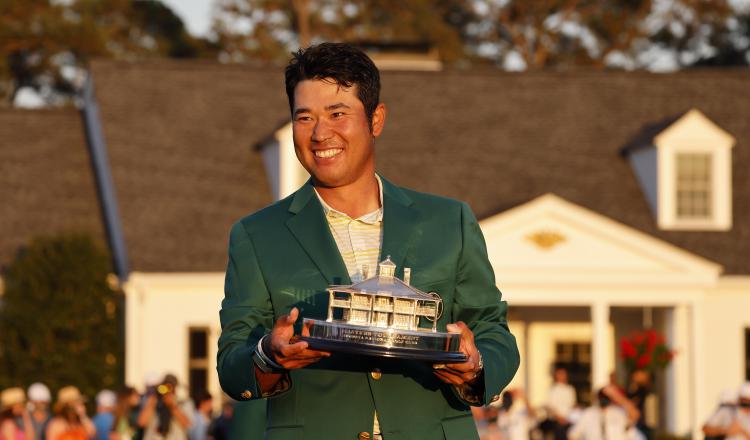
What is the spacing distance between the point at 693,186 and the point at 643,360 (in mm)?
5490

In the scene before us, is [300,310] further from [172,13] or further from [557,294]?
[172,13]

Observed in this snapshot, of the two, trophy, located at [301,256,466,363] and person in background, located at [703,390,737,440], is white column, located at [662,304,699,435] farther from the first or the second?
trophy, located at [301,256,466,363]

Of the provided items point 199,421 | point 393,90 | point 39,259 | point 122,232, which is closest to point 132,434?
point 199,421

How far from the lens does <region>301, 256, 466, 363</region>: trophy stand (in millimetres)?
4070

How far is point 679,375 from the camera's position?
28125 mm

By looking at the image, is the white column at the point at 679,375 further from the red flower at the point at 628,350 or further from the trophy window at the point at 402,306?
the trophy window at the point at 402,306

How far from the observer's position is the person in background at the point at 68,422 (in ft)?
53.4

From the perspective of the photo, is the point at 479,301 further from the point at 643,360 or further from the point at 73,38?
the point at 73,38

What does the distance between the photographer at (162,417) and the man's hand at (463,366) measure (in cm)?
1260

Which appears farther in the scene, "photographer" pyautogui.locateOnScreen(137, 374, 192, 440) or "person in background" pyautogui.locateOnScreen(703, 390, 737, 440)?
"photographer" pyautogui.locateOnScreen(137, 374, 192, 440)

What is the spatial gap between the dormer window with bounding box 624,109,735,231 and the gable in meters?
2.28

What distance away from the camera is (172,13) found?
51156 mm

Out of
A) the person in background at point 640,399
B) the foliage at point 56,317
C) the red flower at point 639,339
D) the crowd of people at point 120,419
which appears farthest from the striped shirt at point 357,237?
the red flower at point 639,339

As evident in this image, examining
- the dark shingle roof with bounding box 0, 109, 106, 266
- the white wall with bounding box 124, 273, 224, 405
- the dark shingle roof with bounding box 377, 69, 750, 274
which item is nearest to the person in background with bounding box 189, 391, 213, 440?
the white wall with bounding box 124, 273, 224, 405
